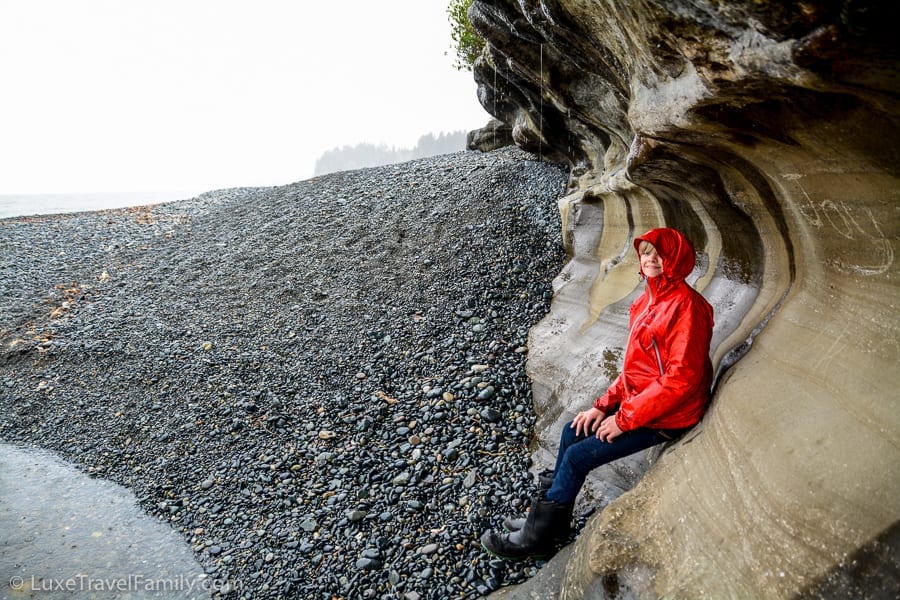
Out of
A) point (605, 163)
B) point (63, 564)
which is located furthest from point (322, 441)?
point (605, 163)

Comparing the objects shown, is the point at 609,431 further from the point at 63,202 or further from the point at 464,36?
the point at 63,202

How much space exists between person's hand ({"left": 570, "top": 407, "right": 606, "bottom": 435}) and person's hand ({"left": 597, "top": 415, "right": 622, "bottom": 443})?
0.27 meters

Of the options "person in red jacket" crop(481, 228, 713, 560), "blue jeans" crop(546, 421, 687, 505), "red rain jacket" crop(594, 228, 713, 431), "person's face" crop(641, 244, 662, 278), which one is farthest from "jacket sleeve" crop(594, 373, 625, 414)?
"person's face" crop(641, 244, 662, 278)

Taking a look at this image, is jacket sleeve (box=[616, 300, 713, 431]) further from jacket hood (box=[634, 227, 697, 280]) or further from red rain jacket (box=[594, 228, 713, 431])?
jacket hood (box=[634, 227, 697, 280])

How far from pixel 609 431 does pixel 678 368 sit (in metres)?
0.82

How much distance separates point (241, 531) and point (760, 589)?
6270mm

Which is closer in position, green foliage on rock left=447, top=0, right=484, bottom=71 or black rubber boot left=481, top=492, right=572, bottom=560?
black rubber boot left=481, top=492, right=572, bottom=560

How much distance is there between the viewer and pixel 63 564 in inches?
273

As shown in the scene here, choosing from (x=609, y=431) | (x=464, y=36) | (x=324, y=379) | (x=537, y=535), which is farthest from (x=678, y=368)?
(x=464, y=36)

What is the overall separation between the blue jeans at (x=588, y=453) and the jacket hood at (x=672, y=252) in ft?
4.62

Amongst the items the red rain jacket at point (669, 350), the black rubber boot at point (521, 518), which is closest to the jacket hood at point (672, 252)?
the red rain jacket at point (669, 350)

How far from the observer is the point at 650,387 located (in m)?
4.12

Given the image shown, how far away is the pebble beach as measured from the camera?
611 centimetres

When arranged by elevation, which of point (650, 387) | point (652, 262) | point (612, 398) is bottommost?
point (612, 398)
